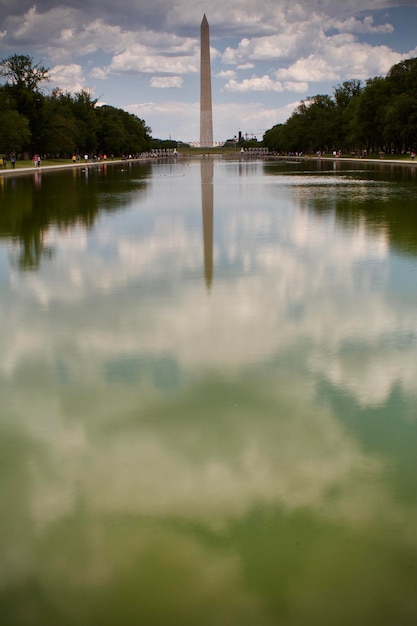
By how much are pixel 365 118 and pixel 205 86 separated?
36114 mm

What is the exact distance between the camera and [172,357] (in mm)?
6801

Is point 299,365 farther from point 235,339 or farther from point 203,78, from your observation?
point 203,78

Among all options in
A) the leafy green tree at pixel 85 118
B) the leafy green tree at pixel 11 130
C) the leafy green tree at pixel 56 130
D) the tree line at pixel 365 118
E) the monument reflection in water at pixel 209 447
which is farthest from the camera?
the leafy green tree at pixel 85 118

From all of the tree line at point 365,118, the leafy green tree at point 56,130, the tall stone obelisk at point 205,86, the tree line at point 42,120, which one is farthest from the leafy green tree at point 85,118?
the tree line at point 365,118

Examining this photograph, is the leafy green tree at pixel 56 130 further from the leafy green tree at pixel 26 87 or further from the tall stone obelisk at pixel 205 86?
the tall stone obelisk at pixel 205 86

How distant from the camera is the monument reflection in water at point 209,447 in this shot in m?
3.45

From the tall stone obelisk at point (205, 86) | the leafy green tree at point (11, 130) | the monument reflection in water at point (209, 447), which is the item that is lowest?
the monument reflection in water at point (209, 447)

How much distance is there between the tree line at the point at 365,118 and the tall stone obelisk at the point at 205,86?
60.2ft

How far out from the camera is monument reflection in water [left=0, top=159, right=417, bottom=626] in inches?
136

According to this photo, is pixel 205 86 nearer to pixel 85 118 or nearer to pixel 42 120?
pixel 85 118

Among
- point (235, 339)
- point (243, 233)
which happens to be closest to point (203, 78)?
point (243, 233)

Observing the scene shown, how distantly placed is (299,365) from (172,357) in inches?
48.1

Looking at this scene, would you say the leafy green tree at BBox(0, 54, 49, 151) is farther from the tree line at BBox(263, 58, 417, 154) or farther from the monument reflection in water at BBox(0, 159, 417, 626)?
the monument reflection in water at BBox(0, 159, 417, 626)

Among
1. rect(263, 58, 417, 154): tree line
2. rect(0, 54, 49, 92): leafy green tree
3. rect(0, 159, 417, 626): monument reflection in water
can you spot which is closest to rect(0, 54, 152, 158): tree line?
rect(0, 54, 49, 92): leafy green tree
